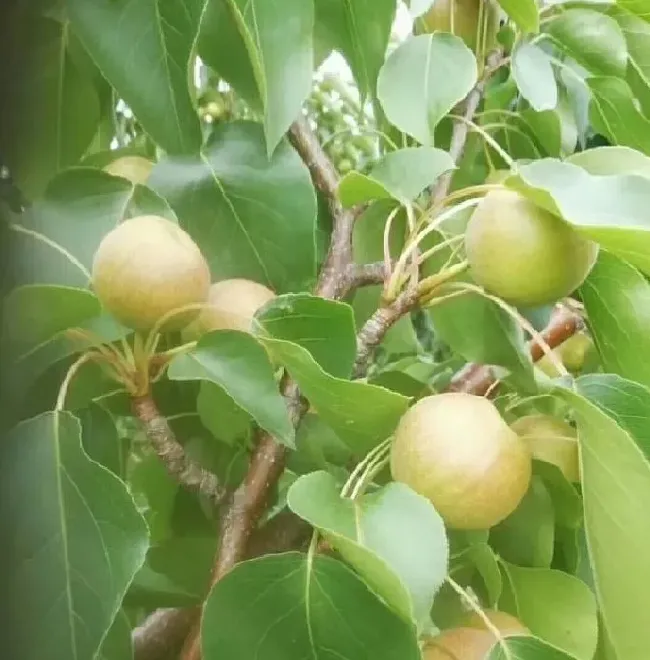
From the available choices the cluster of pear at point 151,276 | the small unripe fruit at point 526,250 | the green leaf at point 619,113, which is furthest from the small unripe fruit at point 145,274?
the green leaf at point 619,113

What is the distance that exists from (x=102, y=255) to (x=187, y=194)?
78mm

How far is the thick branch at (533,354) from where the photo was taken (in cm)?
48

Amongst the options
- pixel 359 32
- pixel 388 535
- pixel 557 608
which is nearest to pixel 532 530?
pixel 557 608

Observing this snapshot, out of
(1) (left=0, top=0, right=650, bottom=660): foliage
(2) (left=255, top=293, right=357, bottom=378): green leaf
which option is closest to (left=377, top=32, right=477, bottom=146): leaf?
(1) (left=0, top=0, right=650, bottom=660): foliage

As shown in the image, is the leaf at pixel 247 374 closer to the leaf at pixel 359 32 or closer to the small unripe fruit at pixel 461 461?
the small unripe fruit at pixel 461 461

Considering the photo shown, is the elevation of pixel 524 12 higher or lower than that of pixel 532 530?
higher

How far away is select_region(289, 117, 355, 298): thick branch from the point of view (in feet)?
1.49

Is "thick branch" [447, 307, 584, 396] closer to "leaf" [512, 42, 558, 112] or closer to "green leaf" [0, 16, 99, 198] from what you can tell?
"leaf" [512, 42, 558, 112]

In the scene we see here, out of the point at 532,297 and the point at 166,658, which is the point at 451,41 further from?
the point at 166,658

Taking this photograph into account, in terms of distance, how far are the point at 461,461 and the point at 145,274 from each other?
13cm

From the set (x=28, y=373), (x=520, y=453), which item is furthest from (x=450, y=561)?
(x=28, y=373)

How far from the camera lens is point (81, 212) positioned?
1.31ft

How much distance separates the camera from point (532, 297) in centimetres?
36

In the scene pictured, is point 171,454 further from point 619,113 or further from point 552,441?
point 619,113
